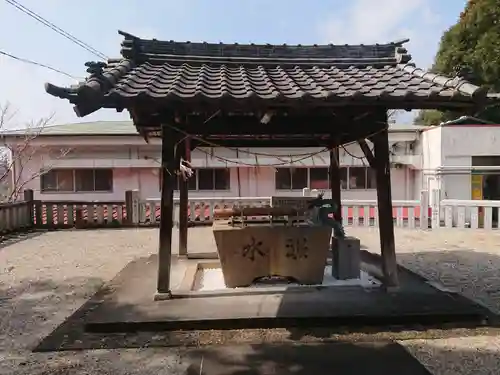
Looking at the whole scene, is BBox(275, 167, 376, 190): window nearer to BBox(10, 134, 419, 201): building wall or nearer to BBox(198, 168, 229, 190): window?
BBox(10, 134, 419, 201): building wall

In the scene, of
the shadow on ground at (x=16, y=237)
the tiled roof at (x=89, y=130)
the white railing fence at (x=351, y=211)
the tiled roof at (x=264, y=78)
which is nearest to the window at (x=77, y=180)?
the tiled roof at (x=89, y=130)

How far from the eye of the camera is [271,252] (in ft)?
17.7

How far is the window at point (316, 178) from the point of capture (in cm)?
1711

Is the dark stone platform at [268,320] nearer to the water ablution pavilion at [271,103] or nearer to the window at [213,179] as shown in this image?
the water ablution pavilion at [271,103]

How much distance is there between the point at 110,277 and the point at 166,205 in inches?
108

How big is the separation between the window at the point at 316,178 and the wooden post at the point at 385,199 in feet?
39.3

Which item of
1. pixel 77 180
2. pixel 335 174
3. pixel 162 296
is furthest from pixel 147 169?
pixel 162 296

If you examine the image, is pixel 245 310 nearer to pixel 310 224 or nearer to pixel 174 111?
pixel 310 224

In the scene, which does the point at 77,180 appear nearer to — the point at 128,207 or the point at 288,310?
the point at 128,207

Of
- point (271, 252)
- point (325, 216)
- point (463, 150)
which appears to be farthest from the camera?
point (463, 150)

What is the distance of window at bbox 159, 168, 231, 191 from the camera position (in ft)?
56.1

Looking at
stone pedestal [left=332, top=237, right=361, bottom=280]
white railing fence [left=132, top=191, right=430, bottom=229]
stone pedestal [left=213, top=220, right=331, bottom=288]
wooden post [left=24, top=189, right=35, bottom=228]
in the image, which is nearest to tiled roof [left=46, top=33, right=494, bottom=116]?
stone pedestal [left=213, top=220, right=331, bottom=288]

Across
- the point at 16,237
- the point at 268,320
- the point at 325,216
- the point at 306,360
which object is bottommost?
the point at 306,360

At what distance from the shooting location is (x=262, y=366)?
350 centimetres
